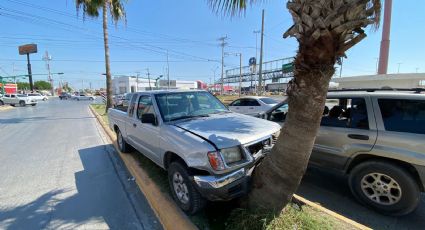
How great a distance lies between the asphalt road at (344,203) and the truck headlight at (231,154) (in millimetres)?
1613

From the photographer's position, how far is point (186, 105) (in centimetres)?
433

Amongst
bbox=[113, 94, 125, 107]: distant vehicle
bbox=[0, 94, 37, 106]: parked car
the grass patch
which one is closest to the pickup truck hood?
the grass patch

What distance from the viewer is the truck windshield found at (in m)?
4.04

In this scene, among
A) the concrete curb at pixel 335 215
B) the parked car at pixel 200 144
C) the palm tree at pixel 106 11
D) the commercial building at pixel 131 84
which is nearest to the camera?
the concrete curb at pixel 335 215

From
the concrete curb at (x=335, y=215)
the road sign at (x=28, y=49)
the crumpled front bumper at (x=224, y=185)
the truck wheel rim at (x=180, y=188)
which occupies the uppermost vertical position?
the road sign at (x=28, y=49)

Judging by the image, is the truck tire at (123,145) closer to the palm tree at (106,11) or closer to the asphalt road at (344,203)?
the asphalt road at (344,203)

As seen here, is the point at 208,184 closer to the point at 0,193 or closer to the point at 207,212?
the point at 207,212

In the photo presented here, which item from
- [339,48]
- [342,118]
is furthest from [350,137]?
[339,48]

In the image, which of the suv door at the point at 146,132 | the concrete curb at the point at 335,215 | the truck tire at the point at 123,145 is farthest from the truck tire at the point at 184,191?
the truck tire at the point at 123,145

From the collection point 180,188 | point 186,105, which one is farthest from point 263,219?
point 186,105

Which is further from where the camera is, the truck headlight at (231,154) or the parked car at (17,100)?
the parked car at (17,100)

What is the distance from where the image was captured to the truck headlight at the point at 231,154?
9.49ft

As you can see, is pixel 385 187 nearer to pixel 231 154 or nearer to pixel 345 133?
pixel 345 133

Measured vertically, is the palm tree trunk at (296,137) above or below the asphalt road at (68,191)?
above
